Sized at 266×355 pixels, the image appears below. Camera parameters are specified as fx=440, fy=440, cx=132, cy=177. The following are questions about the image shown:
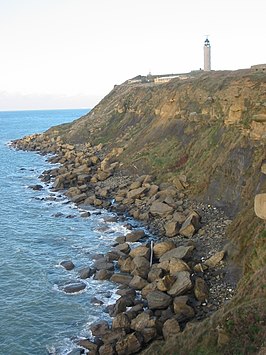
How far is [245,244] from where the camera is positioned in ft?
84.4

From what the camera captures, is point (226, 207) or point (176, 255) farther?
point (226, 207)

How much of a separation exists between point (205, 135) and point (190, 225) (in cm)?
1547

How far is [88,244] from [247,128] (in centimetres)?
1600

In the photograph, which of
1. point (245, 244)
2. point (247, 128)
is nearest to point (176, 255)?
point (245, 244)

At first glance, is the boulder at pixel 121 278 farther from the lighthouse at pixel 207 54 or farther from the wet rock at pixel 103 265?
the lighthouse at pixel 207 54

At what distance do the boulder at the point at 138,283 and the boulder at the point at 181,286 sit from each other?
212 cm

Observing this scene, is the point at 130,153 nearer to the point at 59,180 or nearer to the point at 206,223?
the point at 59,180

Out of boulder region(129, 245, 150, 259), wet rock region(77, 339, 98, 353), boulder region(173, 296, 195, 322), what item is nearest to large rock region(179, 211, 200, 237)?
boulder region(129, 245, 150, 259)

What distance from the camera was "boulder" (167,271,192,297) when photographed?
913 inches

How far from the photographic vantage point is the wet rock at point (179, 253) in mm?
27234

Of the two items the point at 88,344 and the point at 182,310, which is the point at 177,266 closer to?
the point at 182,310

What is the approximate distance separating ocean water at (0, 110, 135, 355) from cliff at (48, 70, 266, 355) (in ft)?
20.7

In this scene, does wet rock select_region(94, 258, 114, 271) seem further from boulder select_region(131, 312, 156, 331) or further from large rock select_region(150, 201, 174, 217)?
large rock select_region(150, 201, 174, 217)

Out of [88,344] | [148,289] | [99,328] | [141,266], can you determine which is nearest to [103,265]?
[141,266]
